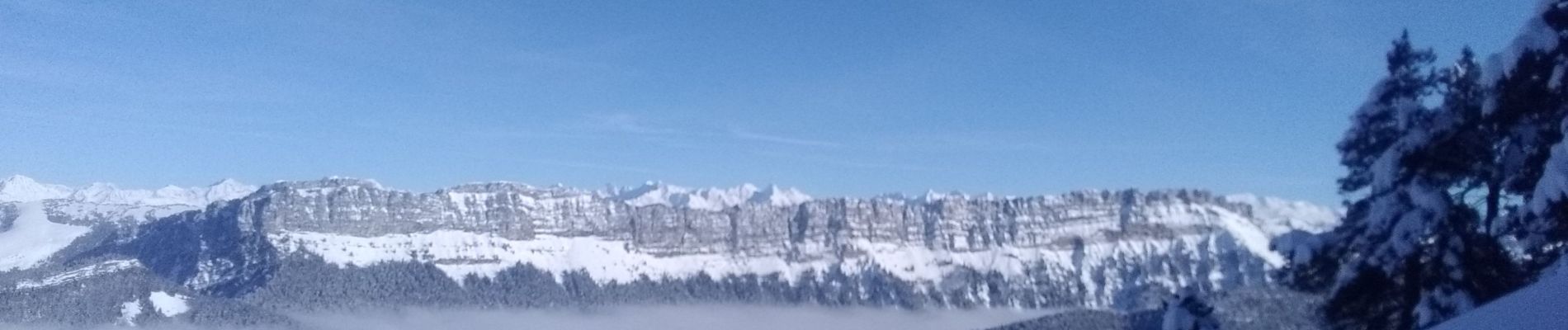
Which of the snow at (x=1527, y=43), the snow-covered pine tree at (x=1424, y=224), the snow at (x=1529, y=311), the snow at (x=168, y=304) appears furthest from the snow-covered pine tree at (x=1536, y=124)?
the snow at (x=168, y=304)

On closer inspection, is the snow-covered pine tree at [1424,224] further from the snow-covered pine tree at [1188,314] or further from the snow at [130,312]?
the snow at [130,312]

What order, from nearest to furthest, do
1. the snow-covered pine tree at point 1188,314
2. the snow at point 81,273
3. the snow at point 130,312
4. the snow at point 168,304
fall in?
1. the snow-covered pine tree at point 1188,314
2. the snow at point 130,312
3. the snow at point 168,304
4. the snow at point 81,273

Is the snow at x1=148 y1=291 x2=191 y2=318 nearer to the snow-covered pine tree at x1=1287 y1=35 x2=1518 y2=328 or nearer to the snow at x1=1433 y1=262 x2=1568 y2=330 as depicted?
the snow-covered pine tree at x1=1287 y1=35 x2=1518 y2=328

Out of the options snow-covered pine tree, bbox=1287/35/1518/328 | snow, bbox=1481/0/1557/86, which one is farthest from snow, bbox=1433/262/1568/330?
snow-covered pine tree, bbox=1287/35/1518/328

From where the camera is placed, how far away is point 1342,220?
67.6 ft

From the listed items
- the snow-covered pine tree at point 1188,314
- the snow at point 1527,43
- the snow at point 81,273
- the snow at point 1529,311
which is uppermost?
the snow at point 81,273

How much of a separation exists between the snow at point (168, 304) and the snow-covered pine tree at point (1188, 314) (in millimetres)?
159546

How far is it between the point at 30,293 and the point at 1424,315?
582 ft

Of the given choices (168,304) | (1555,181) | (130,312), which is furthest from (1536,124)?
(168,304)

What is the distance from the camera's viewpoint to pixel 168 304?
158m

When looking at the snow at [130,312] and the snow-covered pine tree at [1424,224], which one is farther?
the snow at [130,312]

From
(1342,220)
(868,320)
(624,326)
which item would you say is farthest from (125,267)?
(1342,220)

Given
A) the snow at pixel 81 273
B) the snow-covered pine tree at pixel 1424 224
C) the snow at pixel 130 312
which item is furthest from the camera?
the snow at pixel 81 273

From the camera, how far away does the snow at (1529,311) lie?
973cm
